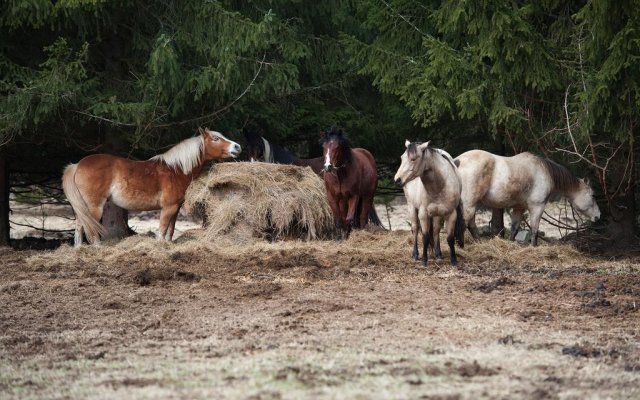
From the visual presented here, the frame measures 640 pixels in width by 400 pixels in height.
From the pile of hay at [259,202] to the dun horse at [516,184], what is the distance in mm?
2248

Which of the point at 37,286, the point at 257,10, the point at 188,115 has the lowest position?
the point at 37,286

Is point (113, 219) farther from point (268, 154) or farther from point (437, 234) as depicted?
point (437, 234)

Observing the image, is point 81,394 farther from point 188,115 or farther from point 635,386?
point 188,115

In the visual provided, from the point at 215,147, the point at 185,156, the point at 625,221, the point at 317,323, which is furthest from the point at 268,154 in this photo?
the point at 317,323

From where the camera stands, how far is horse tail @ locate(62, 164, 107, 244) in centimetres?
1426

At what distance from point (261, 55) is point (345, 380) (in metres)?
10.1

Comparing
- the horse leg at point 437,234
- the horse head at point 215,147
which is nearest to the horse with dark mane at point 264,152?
the horse head at point 215,147

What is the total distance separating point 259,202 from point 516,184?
3651 millimetres

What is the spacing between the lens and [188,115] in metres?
16.0

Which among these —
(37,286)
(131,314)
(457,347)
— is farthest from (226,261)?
(457,347)

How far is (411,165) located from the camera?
1136 centimetres

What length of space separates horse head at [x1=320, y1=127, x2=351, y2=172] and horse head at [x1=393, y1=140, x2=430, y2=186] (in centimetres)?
272

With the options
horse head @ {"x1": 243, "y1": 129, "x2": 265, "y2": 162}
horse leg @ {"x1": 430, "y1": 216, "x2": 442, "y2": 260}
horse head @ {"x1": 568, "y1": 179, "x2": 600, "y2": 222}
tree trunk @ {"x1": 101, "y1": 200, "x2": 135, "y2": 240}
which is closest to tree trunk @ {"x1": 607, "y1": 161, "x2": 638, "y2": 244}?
horse head @ {"x1": 568, "y1": 179, "x2": 600, "y2": 222}

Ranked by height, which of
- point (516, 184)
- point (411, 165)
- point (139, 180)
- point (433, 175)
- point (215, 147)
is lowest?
point (139, 180)
